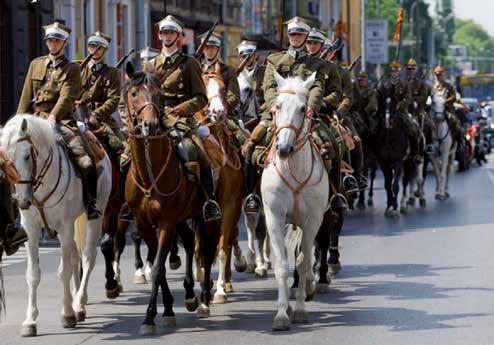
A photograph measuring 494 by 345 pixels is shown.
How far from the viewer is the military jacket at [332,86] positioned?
56.9 feet

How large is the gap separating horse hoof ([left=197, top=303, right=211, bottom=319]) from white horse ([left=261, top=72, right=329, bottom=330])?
3.16 feet

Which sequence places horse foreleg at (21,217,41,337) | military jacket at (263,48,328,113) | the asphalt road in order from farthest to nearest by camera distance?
military jacket at (263,48,328,113) → horse foreleg at (21,217,41,337) → the asphalt road

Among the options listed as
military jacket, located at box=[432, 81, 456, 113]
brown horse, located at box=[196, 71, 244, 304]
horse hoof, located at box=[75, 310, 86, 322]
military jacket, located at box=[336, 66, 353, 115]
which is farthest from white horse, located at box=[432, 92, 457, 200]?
horse hoof, located at box=[75, 310, 86, 322]

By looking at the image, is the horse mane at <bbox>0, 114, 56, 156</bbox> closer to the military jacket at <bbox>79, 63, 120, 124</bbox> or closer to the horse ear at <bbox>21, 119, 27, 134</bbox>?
the horse ear at <bbox>21, 119, 27, 134</bbox>

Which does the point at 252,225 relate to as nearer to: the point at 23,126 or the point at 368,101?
the point at 23,126

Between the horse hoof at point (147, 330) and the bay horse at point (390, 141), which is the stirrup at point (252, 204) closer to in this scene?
the horse hoof at point (147, 330)

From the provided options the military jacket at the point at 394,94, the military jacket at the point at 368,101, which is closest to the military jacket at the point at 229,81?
the military jacket at the point at 368,101

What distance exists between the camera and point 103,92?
17.8 m

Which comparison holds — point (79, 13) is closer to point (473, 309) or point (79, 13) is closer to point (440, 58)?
point (473, 309)

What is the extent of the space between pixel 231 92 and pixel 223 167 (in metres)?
1.73

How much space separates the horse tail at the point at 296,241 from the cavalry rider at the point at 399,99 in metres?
12.8

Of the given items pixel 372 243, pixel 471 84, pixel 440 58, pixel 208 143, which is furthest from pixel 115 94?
pixel 440 58

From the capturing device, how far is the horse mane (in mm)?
14242

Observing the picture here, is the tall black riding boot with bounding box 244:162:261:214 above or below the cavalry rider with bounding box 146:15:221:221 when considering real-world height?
below
